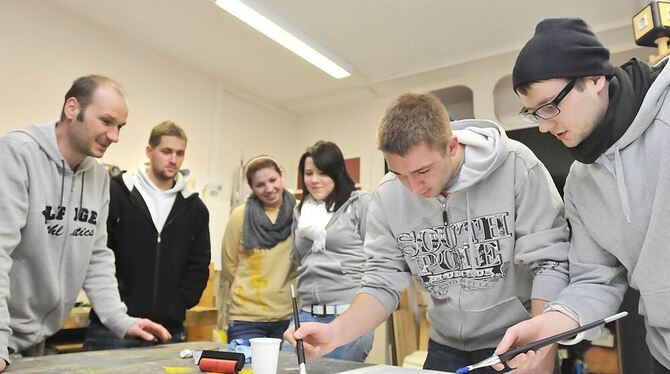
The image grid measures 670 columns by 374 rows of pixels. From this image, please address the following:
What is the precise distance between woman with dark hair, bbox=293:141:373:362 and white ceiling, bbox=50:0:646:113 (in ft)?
4.96

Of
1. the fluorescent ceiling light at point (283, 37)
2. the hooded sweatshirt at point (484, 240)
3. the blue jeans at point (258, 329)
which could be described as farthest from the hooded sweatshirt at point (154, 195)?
the fluorescent ceiling light at point (283, 37)

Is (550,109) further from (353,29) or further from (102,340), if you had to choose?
(353,29)

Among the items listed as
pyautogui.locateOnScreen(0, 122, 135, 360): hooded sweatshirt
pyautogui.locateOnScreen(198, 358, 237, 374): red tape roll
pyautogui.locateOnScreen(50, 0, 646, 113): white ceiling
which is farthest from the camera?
pyautogui.locateOnScreen(50, 0, 646, 113): white ceiling

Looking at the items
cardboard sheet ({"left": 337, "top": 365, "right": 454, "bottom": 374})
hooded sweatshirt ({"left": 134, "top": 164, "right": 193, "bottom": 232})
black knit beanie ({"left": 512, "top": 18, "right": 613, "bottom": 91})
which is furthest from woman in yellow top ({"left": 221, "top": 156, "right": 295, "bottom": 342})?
black knit beanie ({"left": 512, "top": 18, "right": 613, "bottom": 91})

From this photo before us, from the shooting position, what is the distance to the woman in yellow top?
226 cm

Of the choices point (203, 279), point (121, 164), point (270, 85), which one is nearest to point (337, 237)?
point (203, 279)

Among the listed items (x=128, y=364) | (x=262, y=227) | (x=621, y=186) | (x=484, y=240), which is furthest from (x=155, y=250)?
(x=621, y=186)

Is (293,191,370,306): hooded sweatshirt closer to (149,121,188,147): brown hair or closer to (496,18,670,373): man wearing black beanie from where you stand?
(149,121,188,147): brown hair

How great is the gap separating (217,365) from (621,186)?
1024 mm

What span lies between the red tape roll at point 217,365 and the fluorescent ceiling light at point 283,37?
8.30 ft

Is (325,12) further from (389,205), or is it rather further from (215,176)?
(389,205)

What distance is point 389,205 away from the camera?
4.74 ft

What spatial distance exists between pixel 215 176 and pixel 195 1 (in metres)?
1.71

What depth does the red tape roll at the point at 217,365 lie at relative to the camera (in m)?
1.11
